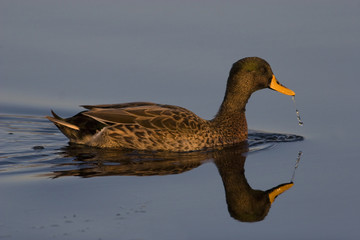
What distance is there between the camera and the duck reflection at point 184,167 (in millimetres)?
8219

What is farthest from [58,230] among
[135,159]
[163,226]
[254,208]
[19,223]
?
[135,159]

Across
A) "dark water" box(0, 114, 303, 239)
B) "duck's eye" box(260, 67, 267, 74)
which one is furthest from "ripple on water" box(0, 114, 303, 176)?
"duck's eye" box(260, 67, 267, 74)

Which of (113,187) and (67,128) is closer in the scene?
(113,187)

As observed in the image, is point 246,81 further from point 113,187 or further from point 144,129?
point 113,187

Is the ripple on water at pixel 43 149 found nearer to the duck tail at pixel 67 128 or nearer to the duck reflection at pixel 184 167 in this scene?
the duck reflection at pixel 184 167

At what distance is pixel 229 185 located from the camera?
8836 millimetres

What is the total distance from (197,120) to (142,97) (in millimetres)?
1790

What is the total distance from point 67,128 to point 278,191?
3479 millimetres

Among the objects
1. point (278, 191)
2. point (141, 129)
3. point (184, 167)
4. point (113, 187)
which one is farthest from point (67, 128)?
point (278, 191)

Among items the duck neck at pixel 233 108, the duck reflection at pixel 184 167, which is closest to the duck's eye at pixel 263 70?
the duck neck at pixel 233 108

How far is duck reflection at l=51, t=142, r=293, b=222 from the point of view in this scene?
822 cm

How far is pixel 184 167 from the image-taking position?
31.3 ft

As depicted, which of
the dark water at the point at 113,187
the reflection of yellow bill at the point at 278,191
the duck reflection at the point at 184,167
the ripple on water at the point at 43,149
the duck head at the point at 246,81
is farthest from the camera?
the duck head at the point at 246,81

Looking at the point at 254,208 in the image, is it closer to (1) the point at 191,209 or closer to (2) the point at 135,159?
(1) the point at 191,209
